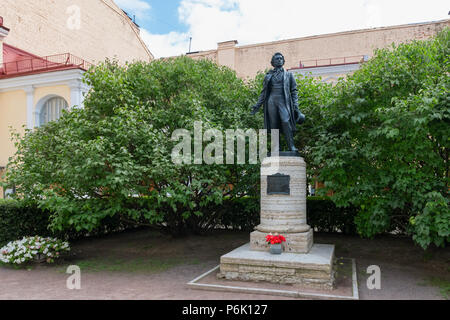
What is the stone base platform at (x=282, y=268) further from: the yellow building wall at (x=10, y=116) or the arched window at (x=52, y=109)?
the yellow building wall at (x=10, y=116)

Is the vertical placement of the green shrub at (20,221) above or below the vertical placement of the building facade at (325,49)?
below

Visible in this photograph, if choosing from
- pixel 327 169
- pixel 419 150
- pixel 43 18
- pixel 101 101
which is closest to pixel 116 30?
pixel 43 18

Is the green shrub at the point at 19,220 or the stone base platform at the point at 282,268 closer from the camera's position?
the stone base platform at the point at 282,268

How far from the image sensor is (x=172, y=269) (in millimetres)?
8664

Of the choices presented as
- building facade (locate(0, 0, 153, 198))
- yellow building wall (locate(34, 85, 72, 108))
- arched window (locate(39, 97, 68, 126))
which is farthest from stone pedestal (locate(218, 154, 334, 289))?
arched window (locate(39, 97, 68, 126))

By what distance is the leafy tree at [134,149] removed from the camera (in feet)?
27.2

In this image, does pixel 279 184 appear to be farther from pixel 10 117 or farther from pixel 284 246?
pixel 10 117

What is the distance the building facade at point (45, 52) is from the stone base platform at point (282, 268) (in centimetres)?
1100

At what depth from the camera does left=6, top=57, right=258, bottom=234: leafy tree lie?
8289mm

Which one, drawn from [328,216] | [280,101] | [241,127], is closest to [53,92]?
[241,127]

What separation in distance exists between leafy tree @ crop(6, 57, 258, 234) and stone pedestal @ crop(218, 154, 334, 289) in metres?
1.46

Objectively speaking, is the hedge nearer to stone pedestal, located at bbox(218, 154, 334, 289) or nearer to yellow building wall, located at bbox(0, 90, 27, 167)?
stone pedestal, located at bbox(218, 154, 334, 289)

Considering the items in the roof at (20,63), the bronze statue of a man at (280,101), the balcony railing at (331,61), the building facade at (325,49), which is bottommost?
the bronze statue of a man at (280,101)

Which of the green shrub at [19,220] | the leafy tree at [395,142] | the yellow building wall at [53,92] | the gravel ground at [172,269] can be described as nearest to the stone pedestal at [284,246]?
the gravel ground at [172,269]
